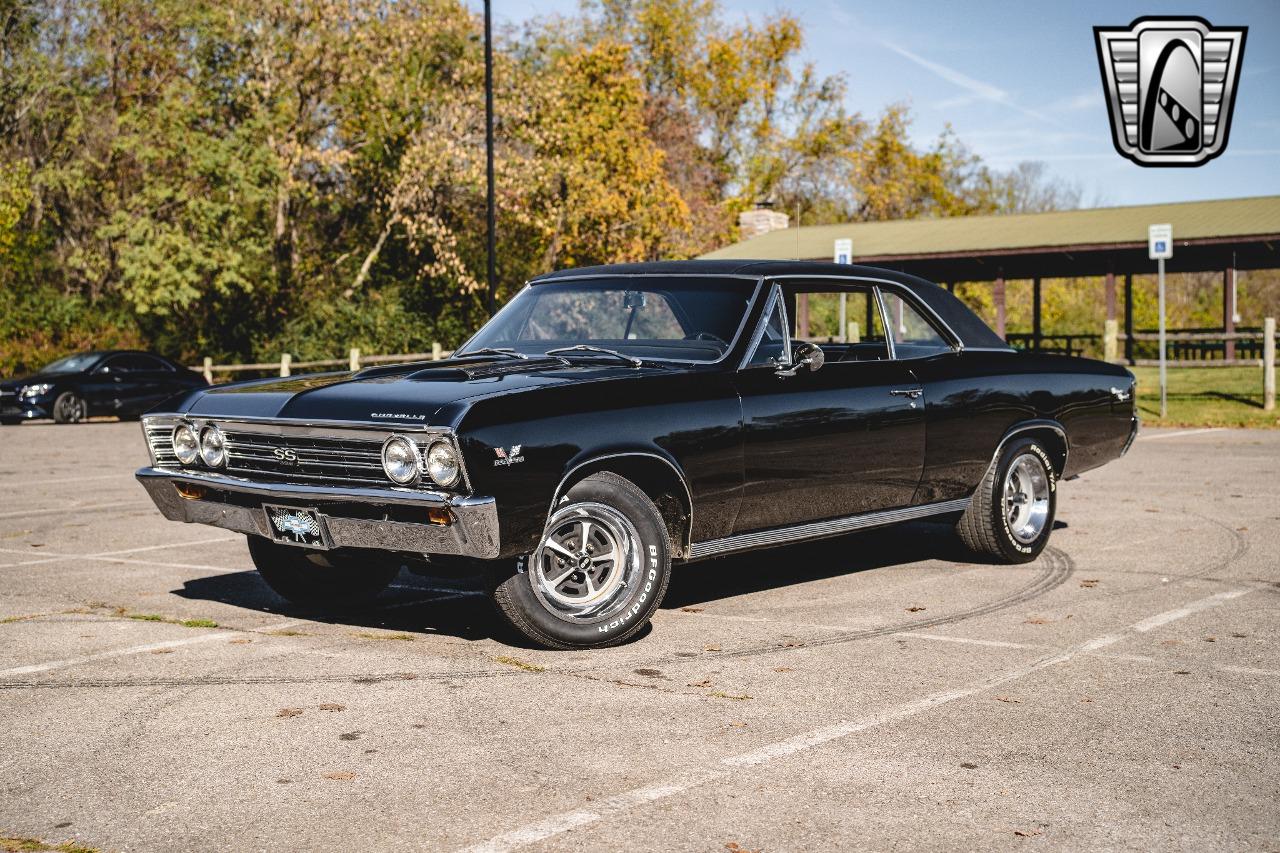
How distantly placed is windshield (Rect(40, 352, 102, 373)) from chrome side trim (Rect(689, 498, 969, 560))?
74.2 feet

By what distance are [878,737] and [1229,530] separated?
6.04m

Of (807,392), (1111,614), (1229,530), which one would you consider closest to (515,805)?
(807,392)

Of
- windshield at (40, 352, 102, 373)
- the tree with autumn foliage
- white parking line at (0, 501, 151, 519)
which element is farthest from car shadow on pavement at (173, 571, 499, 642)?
the tree with autumn foliage

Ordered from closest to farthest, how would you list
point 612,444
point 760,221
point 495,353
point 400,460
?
point 400,460 < point 612,444 < point 495,353 < point 760,221

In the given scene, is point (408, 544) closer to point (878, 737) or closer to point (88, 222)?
point (878, 737)

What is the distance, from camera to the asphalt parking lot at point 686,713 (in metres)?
4.06

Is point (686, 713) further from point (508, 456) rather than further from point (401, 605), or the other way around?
point (401, 605)

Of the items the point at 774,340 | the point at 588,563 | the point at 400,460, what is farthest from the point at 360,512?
the point at 774,340

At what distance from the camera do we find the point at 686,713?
5.24 metres

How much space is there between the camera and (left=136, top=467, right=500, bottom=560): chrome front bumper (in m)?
5.73

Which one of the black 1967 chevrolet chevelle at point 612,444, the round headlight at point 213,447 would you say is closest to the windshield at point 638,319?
the black 1967 chevrolet chevelle at point 612,444

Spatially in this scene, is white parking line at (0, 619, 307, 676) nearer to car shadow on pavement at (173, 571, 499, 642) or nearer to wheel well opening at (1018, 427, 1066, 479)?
car shadow on pavement at (173, 571, 499, 642)

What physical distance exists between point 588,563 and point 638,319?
4.96 ft

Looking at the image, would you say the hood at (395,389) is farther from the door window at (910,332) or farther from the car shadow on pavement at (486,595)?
the door window at (910,332)
